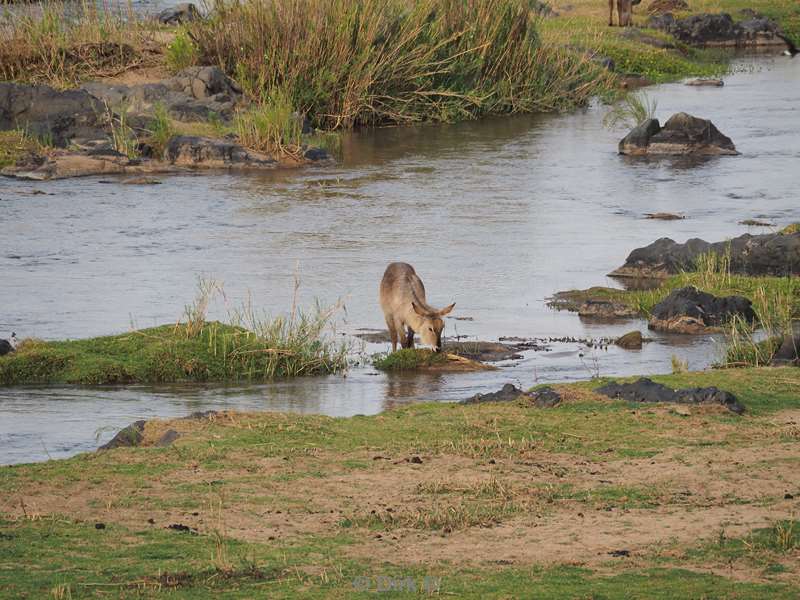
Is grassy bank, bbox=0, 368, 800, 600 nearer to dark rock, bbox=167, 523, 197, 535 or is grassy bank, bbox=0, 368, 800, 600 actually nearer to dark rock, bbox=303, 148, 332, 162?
dark rock, bbox=167, 523, 197, 535

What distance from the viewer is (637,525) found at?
714 centimetres

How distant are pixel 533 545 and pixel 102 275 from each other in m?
11.3

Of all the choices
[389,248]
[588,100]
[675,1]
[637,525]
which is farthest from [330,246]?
[675,1]

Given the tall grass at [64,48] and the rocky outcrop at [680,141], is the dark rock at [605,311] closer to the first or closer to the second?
the rocky outcrop at [680,141]

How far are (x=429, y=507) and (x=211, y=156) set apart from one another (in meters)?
18.5

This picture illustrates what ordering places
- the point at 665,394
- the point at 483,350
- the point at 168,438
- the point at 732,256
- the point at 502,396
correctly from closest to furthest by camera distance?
the point at 168,438 → the point at 665,394 → the point at 502,396 → the point at 483,350 → the point at 732,256

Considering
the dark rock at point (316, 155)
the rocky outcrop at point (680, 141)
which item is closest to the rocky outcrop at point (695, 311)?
the dark rock at point (316, 155)

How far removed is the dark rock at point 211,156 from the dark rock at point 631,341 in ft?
40.7

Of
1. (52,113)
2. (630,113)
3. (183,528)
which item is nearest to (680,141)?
(630,113)

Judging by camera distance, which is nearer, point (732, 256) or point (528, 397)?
point (528, 397)

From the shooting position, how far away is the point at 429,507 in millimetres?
7480

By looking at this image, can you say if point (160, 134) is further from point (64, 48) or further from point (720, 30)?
point (720, 30)

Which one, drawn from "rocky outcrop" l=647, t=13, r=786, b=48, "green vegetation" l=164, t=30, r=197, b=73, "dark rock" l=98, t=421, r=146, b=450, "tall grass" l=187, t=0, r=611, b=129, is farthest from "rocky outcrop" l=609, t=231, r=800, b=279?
"rocky outcrop" l=647, t=13, r=786, b=48

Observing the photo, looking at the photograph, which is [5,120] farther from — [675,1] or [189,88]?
[675,1]
